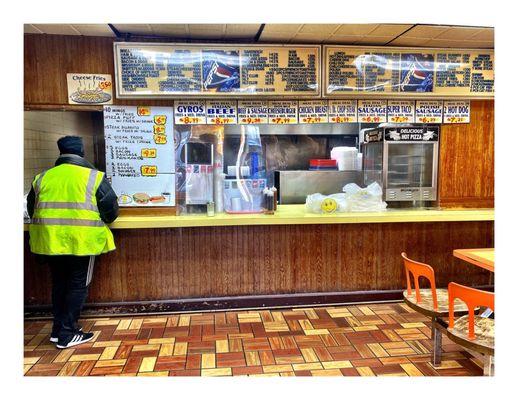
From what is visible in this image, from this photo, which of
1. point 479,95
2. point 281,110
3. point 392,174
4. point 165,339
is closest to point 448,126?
point 479,95

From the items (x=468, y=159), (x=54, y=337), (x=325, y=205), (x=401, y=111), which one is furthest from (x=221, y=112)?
(x=468, y=159)

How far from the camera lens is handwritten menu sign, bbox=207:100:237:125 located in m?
3.88

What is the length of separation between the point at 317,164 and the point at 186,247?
2.31m

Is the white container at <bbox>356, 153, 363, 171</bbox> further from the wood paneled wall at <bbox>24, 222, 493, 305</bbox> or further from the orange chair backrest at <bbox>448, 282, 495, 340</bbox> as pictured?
the orange chair backrest at <bbox>448, 282, 495, 340</bbox>

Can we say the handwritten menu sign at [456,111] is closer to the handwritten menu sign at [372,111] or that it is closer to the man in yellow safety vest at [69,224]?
the handwritten menu sign at [372,111]

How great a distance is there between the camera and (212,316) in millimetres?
3855

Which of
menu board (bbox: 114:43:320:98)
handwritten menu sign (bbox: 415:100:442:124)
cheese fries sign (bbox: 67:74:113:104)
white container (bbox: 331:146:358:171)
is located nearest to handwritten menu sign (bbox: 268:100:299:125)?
menu board (bbox: 114:43:320:98)

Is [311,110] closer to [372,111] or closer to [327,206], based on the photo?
[372,111]

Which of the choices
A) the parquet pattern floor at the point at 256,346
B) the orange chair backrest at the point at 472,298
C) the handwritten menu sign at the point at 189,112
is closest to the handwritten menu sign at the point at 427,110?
the parquet pattern floor at the point at 256,346

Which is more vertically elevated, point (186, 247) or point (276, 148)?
point (276, 148)

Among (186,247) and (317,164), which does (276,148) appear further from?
(186,247)

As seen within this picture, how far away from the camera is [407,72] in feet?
13.0

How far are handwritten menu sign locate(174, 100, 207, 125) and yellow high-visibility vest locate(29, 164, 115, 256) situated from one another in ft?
3.32

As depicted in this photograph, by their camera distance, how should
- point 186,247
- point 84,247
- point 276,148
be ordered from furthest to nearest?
point 276,148, point 186,247, point 84,247
